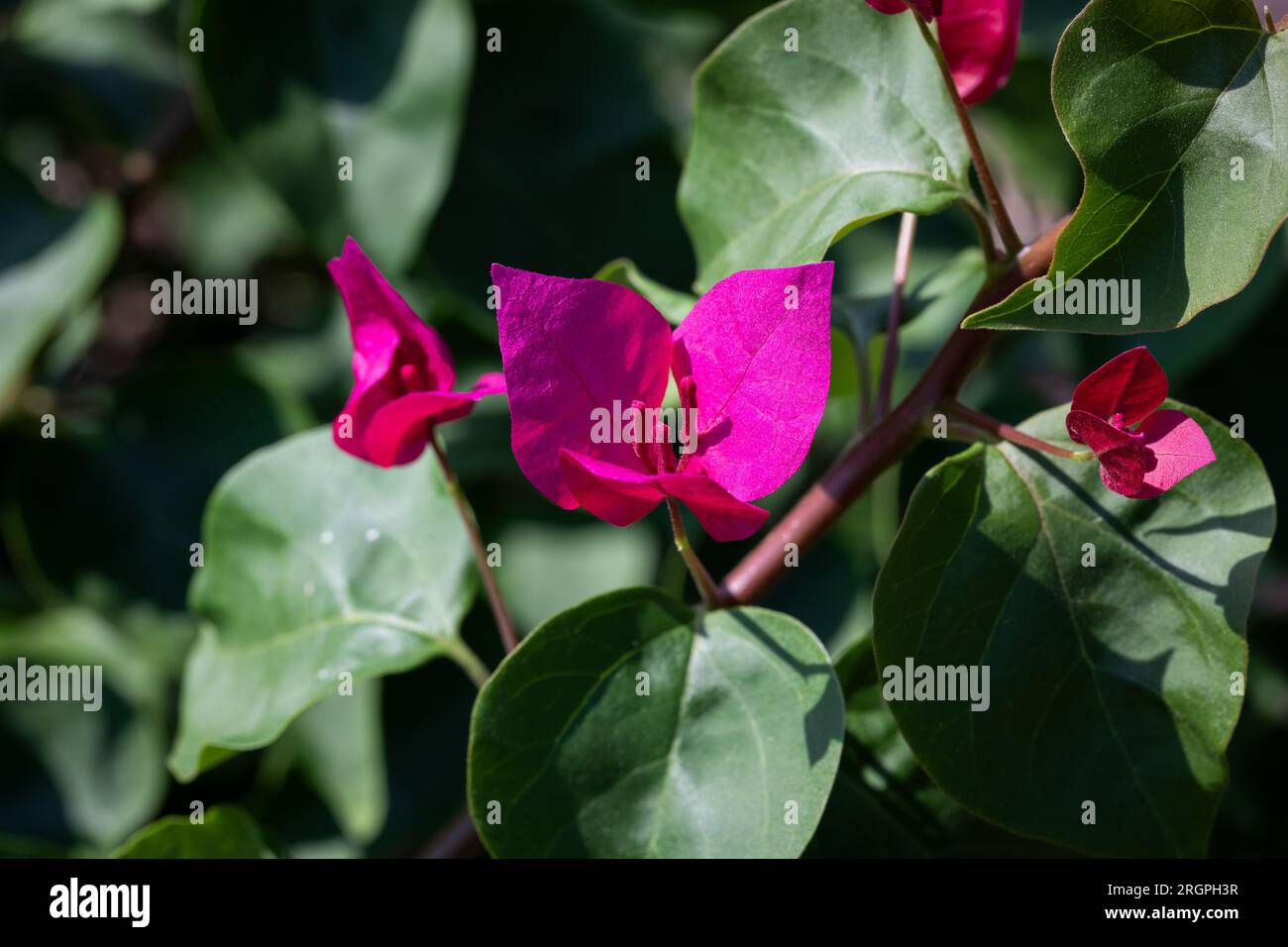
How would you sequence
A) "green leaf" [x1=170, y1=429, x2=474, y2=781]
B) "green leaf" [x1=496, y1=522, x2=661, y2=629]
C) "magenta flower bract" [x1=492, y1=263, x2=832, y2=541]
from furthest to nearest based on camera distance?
"green leaf" [x1=496, y1=522, x2=661, y2=629], "green leaf" [x1=170, y1=429, x2=474, y2=781], "magenta flower bract" [x1=492, y1=263, x2=832, y2=541]

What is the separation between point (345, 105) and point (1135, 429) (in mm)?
698

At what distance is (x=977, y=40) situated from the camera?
0.59 metres

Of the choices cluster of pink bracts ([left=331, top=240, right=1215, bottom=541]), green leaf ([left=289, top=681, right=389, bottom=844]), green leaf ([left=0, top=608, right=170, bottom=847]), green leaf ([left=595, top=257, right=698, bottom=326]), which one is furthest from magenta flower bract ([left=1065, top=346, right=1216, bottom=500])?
green leaf ([left=0, top=608, right=170, bottom=847])

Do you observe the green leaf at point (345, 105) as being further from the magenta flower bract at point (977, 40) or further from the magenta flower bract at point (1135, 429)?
the magenta flower bract at point (1135, 429)

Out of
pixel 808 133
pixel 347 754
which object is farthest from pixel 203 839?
pixel 808 133

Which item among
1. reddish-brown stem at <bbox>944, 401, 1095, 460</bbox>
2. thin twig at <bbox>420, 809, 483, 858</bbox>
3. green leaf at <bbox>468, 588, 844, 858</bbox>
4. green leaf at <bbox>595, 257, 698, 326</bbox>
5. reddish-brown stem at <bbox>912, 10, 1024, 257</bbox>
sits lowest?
thin twig at <bbox>420, 809, 483, 858</bbox>

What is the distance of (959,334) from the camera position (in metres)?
0.58

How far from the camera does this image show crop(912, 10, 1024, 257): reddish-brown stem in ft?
1.67

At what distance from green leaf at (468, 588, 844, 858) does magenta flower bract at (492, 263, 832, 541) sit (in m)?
0.11

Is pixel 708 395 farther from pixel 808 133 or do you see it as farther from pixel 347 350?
pixel 347 350

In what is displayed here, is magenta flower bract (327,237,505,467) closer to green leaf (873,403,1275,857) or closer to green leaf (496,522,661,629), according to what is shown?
green leaf (873,403,1275,857)

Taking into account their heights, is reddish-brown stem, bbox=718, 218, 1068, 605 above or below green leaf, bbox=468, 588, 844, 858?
above
